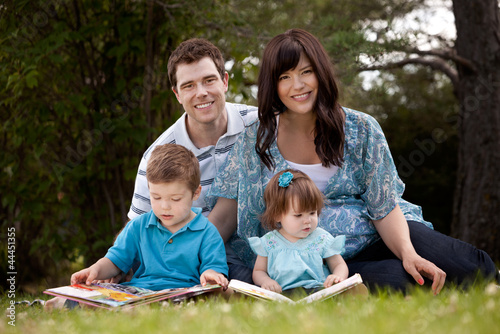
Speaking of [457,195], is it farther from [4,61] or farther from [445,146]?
[4,61]

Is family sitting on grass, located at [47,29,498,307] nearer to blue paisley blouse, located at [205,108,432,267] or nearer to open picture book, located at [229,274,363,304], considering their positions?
blue paisley blouse, located at [205,108,432,267]

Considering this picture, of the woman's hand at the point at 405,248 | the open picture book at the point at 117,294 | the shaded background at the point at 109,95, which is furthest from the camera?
the shaded background at the point at 109,95

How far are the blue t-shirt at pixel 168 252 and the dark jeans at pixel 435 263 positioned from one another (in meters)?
0.80

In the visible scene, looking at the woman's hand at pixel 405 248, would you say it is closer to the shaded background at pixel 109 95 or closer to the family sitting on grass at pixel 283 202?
the family sitting on grass at pixel 283 202

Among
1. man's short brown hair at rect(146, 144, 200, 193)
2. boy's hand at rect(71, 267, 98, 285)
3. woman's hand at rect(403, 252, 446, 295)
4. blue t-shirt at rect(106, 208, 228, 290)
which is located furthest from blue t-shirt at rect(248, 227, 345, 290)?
boy's hand at rect(71, 267, 98, 285)

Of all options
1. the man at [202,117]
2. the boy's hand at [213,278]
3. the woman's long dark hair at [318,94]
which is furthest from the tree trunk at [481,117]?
the boy's hand at [213,278]

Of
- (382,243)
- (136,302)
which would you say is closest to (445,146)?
(382,243)

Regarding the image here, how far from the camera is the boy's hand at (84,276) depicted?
2812 millimetres

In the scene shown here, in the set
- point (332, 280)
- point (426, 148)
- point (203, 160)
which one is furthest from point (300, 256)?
A: point (426, 148)

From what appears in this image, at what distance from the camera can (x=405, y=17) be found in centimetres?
698

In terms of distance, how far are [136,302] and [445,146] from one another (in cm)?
657

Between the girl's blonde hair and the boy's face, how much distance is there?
45 centimetres

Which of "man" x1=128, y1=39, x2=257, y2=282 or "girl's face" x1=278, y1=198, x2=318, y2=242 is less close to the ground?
"man" x1=128, y1=39, x2=257, y2=282

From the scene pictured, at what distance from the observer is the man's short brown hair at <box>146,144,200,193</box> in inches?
114
